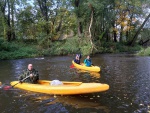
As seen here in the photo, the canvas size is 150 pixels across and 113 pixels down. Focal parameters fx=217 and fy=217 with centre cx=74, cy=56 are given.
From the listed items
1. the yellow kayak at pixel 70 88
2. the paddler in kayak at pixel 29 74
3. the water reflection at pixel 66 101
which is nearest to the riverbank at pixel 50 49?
the paddler in kayak at pixel 29 74

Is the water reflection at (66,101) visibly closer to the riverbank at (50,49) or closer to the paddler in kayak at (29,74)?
the paddler in kayak at (29,74)

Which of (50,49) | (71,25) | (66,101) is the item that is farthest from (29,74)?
(71,25)

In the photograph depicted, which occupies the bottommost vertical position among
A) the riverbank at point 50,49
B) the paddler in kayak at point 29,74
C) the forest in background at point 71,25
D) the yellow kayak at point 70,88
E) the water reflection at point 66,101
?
the water reflection at point 66,101

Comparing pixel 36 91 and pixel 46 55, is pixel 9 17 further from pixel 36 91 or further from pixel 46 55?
pixel 36 91

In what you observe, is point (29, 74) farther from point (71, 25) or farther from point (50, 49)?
point (71, 25)

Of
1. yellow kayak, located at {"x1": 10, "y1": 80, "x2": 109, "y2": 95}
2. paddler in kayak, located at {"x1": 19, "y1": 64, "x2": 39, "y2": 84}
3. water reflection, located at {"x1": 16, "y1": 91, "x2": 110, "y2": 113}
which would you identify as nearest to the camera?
water reflection, located at {"x1": 16, "y1": 91, "x2": 110, "y2": 113}

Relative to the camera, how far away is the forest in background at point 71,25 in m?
29.8

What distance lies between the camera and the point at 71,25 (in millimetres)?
35812

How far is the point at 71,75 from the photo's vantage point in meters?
14.2

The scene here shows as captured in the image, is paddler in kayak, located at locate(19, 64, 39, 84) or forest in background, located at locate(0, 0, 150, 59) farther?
forest in background, located at locate(0, 0, 150, 59)

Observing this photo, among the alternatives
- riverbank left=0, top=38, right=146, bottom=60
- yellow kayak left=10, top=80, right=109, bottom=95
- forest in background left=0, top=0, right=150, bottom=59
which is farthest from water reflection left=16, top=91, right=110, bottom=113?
forest in background left=0, top=0, right=150, bottom=59

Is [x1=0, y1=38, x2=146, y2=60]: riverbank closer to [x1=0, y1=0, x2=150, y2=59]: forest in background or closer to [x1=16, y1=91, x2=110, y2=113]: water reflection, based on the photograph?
[x1=0, y1=0, x2=150, y2=59]: forest in background

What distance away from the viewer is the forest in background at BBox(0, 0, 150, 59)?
2982 centimetres

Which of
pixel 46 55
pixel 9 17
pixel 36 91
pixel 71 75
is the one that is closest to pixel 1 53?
pixel 46 55
